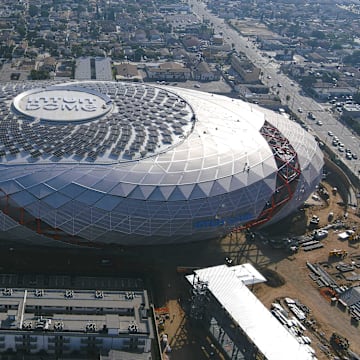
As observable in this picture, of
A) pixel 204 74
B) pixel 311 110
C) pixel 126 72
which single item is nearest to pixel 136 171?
pixel 311 110

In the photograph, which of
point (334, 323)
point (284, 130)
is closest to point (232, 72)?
point (284, 130)

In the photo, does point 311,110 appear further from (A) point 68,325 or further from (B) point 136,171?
(A) point 68,325

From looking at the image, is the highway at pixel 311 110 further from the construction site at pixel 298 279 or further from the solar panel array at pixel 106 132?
the solar panel array at pixel 106 132

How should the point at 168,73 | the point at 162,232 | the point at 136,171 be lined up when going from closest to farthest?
the point at 162,232, the point at 136,171, the point at 168,73

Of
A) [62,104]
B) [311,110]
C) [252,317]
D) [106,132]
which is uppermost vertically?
[106,132]

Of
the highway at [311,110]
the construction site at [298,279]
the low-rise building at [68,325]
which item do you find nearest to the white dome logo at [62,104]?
the construction site at [298,279]
